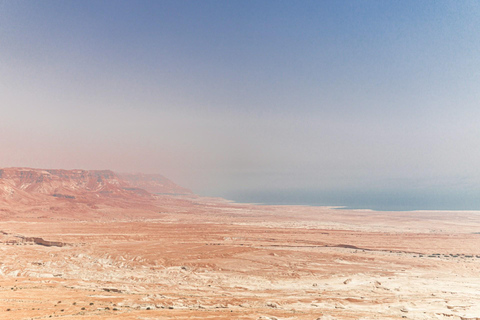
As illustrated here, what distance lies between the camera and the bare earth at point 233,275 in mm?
16484

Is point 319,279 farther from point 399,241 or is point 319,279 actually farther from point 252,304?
point 399,241

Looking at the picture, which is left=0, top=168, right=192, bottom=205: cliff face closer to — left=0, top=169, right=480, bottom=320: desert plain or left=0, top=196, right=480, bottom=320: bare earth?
left=0, top=169, right=480, bottom=320: desert plain

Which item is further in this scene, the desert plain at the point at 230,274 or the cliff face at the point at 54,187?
the cliff face at the point at 54,187

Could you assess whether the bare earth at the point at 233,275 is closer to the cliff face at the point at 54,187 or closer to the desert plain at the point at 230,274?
the desert plain at the point at 230,274

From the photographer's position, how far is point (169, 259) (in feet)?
101

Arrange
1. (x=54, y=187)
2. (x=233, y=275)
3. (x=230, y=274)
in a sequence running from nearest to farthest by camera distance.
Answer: (x=233, y=275)
(x=230, y=274)
(x=54, y=187)

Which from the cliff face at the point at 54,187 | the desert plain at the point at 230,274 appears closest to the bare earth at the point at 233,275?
the desert plain at the point at 230,274

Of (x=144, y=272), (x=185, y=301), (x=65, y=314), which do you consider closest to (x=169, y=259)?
(x=144, y=272)

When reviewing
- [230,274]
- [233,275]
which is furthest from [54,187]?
[233,275]

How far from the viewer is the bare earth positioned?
1648 centimetres

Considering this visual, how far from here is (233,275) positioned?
2603 cm

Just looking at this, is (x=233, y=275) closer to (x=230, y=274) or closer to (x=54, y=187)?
(x=230, y=274)

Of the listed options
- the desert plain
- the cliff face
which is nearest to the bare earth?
the desert plain

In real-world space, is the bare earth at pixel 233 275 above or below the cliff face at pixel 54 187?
below
